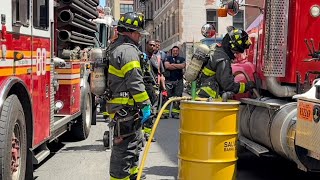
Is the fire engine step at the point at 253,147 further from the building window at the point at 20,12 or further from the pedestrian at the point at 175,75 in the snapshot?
the pedestrian at the point at 175,75

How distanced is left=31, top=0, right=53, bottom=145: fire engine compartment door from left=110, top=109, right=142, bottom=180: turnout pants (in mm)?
1019

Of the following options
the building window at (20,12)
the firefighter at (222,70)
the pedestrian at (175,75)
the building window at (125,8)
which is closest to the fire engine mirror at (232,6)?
the firefighter at (222,70)

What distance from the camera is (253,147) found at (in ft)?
19.1

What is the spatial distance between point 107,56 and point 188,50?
26.5m

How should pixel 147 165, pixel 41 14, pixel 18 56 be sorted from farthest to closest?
pixel 147 165, pixel 41 14, pixel 18 56

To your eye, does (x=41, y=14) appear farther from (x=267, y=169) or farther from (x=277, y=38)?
(x=267, y=169)

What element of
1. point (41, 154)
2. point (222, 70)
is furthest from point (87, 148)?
point (222, 70)

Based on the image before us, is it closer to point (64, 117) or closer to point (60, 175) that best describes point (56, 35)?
point (64, 117)

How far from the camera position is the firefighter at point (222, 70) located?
20.2ft

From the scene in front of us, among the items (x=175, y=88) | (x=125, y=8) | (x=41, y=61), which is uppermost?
(x=125, y=8)

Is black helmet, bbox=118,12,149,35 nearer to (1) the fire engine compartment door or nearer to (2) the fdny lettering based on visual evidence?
(1) the fire engine compartment door

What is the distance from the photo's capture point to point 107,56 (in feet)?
17.7

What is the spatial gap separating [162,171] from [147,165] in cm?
43

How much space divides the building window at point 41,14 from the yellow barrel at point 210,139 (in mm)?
2001
